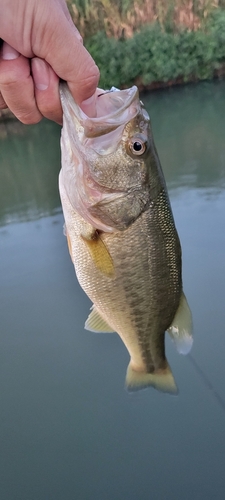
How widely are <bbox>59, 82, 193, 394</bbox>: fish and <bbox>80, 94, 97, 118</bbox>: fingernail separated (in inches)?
1.1

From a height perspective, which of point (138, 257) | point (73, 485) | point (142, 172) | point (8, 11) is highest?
point (8, 11)

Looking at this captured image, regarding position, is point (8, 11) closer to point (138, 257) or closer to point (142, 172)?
point (142, 172)

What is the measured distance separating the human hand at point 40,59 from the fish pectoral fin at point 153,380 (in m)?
1.13

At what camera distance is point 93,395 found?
4.47m

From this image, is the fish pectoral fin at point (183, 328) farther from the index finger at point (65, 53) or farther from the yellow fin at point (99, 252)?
the index finger at point (65, 53)

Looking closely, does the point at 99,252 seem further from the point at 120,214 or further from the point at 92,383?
the point at 92,383

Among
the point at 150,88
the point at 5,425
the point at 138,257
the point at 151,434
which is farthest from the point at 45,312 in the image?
the point at 150,88

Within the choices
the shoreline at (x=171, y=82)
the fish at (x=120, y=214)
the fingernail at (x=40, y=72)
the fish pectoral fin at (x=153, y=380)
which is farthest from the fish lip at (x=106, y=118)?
the shoreline at (x=171, y=82)

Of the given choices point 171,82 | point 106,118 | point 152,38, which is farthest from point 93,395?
point 152,38

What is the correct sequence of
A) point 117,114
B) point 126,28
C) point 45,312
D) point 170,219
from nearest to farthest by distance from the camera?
1. point 117,114
2. point 170,219
3. point 45,312
4. point 126,28

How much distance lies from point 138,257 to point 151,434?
9.99 ft

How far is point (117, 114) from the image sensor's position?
53.7 inches

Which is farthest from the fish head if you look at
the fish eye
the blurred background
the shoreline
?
the shoreline

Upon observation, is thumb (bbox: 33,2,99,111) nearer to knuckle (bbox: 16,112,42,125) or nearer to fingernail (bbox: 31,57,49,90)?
fingernail (bbox: 31,57,49,90)
